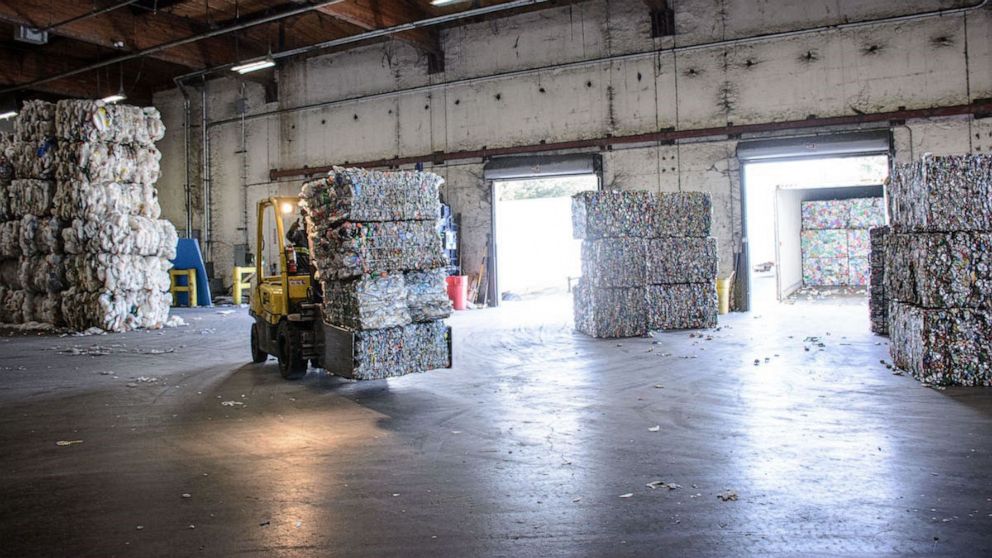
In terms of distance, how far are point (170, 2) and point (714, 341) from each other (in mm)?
15538

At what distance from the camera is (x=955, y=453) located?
511cm

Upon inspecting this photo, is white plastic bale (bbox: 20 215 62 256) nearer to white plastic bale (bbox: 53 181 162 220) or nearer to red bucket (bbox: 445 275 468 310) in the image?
white plastic bale (bbox: 53 181 162 220)

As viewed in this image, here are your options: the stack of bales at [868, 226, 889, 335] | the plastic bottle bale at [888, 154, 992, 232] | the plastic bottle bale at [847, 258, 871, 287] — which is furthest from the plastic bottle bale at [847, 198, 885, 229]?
the plastic bottle bale at [888, 154, 992, 232]

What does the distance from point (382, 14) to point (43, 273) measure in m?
9.27

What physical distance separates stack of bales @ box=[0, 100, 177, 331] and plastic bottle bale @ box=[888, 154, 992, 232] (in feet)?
45.7

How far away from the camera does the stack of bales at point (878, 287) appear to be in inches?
462

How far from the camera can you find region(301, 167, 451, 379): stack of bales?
7582 millimetres

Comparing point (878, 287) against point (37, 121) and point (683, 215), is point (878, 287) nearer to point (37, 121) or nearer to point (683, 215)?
point (683, 215)

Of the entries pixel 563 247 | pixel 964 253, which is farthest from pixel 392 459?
pixel 563 247

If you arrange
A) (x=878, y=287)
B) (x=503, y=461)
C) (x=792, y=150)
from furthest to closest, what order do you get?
(x=792, y=150) < (x=878, y=287) < (x=503, y=461)

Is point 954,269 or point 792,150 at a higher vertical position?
point 792,150

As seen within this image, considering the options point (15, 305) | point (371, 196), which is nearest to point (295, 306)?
point (371, 196)

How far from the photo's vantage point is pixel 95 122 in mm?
14812

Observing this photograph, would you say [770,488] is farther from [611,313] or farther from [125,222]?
[125,222]
